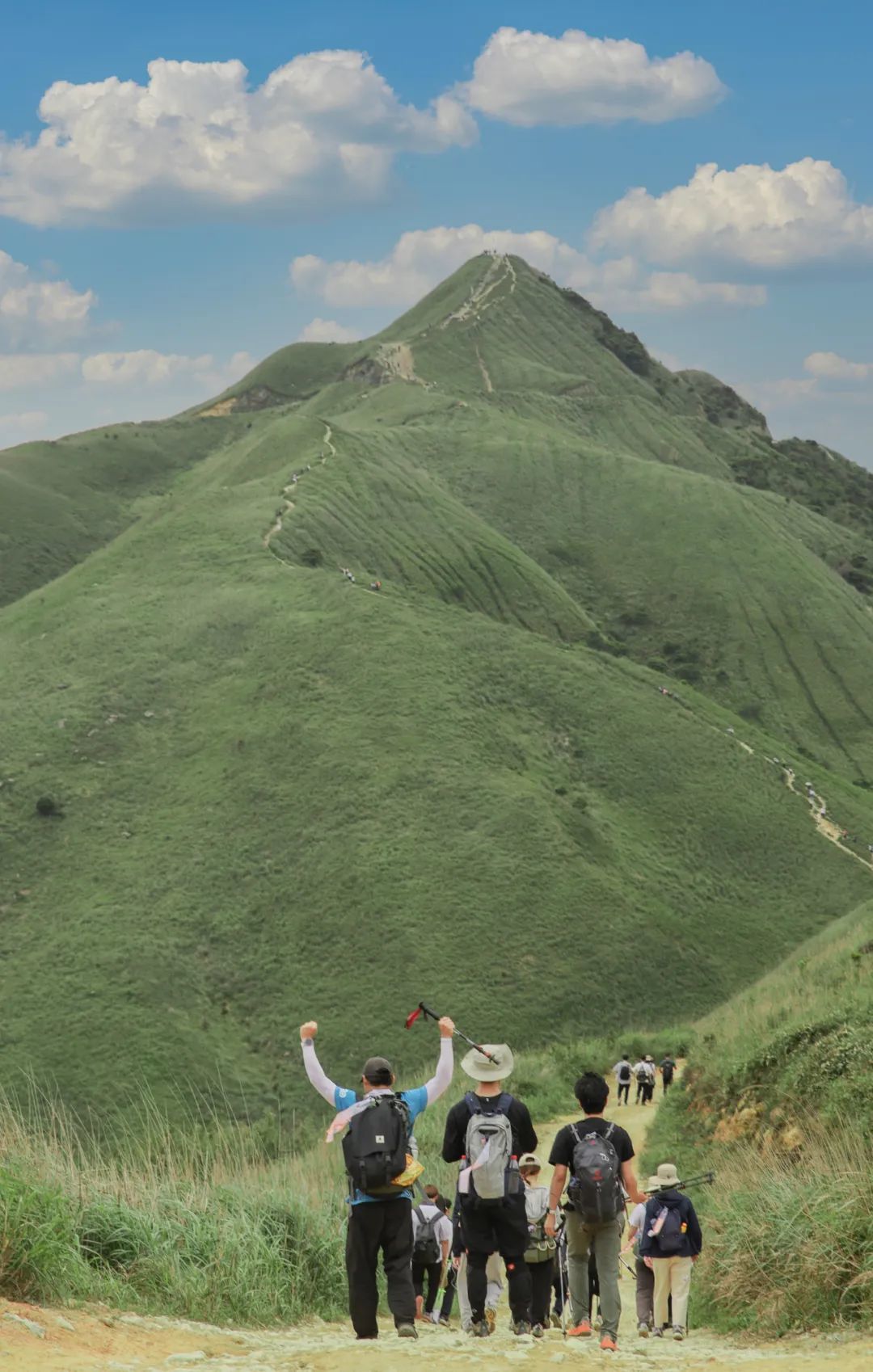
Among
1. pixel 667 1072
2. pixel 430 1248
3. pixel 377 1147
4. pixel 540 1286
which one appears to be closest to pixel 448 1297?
pixel 430 1248

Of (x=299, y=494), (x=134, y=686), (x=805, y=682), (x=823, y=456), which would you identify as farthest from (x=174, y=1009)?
(x=823, y=456)

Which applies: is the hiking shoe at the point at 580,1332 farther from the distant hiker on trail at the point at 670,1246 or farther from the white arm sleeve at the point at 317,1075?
the white arm sleeve at the point at 317,1075

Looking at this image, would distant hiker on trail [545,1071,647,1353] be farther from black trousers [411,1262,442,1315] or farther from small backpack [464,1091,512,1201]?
black trousers [411,1262,442,1315]

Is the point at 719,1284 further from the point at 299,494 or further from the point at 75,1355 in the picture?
the point at 299,494

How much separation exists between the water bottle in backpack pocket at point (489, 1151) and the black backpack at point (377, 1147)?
25.1 inches

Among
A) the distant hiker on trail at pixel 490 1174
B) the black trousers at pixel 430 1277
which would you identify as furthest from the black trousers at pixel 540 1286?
the black trousers at pixel 430 1277

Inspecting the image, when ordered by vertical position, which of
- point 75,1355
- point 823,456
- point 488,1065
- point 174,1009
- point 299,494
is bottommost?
point 174,1009

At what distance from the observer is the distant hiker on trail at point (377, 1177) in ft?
29.2

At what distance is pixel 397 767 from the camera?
67812mm

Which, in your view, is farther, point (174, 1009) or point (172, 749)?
point (172, 749)

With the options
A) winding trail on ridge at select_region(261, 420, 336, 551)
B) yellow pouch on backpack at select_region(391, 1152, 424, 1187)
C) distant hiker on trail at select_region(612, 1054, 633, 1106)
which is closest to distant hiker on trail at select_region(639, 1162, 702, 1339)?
yellow pouch on backpack at select_region(391, 1152, 424, 1187)

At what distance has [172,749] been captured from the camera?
6988 centimetres

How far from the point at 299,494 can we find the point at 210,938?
51523mm

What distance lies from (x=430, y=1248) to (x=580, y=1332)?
1.83m
